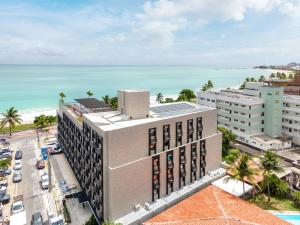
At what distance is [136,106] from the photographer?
36.5 meters

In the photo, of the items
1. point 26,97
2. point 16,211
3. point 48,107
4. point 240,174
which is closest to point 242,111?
point 240,174

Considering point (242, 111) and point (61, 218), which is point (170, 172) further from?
point (242, 111)

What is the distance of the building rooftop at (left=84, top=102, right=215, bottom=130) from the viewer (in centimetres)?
3284

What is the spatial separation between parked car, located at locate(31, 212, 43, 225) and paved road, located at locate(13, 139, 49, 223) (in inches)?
35.7

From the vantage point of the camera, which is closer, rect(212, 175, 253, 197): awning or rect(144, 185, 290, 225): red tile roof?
rect(144, 185, 290, 225): red tile roof

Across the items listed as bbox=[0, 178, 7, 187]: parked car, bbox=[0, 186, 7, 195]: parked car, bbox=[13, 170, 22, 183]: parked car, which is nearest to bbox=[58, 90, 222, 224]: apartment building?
bbox=[13, 170, 22, 183]: parked car

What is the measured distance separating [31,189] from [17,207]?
6.81 m

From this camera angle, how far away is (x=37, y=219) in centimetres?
3325

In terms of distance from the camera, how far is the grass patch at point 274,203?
3644cm

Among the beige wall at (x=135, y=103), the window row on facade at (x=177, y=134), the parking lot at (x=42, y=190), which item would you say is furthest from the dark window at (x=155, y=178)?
the parking lot at (x=42, y=190)

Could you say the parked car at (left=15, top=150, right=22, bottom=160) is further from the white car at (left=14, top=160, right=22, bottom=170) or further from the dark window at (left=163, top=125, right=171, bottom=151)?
the dark window at (left=163, top=125, right=171, bottom=151)

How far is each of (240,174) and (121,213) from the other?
17.9 m

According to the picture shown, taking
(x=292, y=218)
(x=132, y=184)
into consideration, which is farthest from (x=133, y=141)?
(x=292, y=218)

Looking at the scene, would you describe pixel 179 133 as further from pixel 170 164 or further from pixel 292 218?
pixel 292 218
